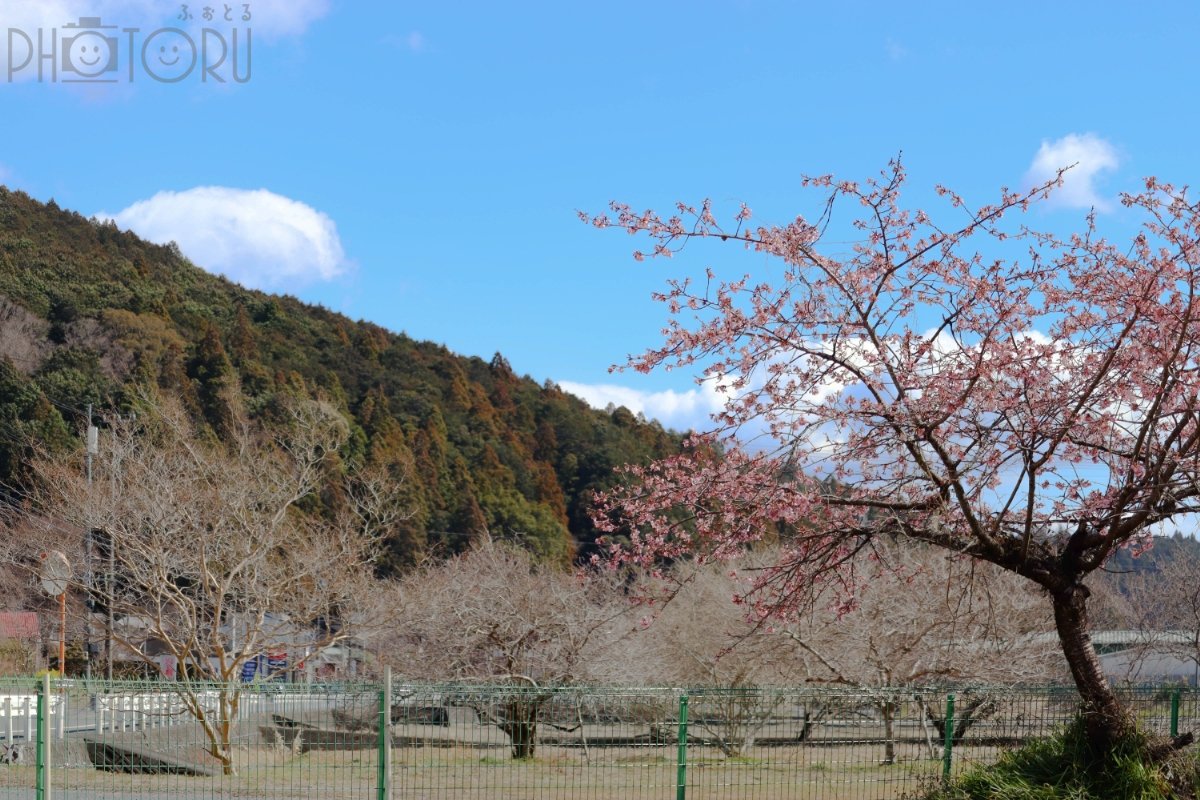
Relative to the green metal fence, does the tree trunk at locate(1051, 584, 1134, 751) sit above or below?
above

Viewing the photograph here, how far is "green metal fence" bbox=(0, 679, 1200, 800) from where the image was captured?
10500 mm

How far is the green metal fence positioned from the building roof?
15115 mm

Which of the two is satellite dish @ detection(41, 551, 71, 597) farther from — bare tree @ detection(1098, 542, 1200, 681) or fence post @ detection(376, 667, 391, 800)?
bare tree @ detection(1098, 542, 1200, 681)

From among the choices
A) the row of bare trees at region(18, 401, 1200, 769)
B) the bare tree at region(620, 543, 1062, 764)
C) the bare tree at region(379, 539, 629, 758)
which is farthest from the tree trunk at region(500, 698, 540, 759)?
the bare tree at region(379, 539, 629, 758)

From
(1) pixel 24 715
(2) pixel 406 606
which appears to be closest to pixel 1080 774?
(1) pixel 24 715

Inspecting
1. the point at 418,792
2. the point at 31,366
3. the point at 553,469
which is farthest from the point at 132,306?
the point at 418,792

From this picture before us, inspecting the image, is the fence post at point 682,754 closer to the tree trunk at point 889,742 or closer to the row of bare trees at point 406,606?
the tree trunk at point 889,742

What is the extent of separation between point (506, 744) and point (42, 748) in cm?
396

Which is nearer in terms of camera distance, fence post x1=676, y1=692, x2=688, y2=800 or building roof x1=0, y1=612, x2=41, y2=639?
fence post x1=676, y1=692, x2=688, y2=800

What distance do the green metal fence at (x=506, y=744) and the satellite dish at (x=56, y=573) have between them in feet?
18.1

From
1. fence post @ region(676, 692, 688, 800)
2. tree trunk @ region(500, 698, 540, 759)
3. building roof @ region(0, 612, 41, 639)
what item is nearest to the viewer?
fence post @ region(676, 692, 688, 800)

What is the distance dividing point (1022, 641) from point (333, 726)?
13.9 meters

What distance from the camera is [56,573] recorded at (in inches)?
714

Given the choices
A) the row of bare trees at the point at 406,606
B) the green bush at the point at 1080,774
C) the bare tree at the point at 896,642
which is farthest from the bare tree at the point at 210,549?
the green bush at the point at 1080,774
